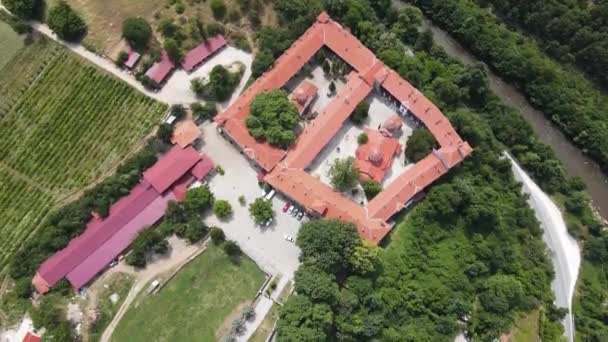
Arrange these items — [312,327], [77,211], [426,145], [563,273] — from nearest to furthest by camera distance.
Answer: [312,327], [77,211], [426,145], [563,273]

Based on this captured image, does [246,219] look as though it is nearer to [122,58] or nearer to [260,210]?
[260,210]

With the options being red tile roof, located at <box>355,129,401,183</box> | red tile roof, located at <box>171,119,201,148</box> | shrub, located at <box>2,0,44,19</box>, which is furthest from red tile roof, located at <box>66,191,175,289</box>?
shrub, located at <box>2,0,44,19</box>

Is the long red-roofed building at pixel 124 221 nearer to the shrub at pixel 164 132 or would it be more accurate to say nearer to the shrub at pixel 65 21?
the shrub at pixel 164 132

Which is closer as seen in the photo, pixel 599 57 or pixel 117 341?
pixel 117 341

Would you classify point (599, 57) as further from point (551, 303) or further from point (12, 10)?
point (12, 10)

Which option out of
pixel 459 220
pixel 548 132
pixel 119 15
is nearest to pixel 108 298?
pixel 119 15

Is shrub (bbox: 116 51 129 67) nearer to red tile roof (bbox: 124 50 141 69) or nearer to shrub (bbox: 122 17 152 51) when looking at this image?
red tile roof (bbox: 124 50 141 69)

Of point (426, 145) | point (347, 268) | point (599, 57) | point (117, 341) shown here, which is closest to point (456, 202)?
point (426, 145)
